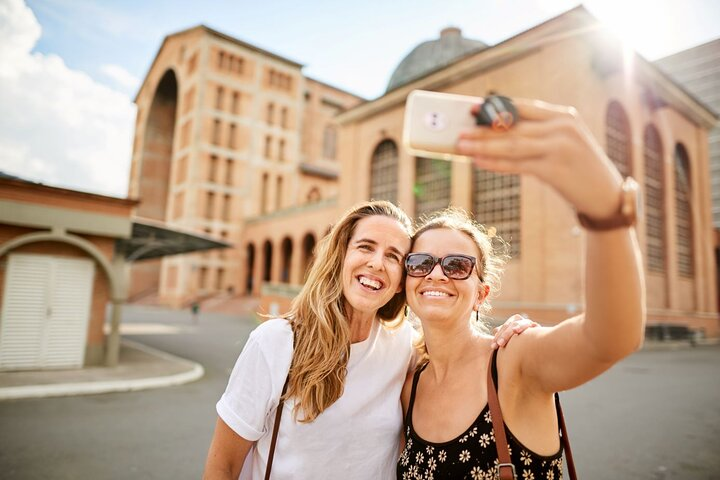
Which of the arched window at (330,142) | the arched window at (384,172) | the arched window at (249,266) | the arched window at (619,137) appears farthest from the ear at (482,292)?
the arched window at (330,142)

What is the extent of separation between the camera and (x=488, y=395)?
1775 millimetres

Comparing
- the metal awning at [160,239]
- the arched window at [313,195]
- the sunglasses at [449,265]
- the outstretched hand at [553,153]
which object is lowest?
the sunglasses at [449,265]

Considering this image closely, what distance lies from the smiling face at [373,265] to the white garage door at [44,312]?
1015 centimetres

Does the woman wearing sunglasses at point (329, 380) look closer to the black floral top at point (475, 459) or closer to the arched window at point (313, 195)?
the black floral top at point (475, 459)

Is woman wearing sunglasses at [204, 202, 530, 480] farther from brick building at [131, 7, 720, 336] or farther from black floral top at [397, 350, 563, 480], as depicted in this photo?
brick building at [131, 7, 720, 336]

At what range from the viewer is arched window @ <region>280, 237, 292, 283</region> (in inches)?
1631

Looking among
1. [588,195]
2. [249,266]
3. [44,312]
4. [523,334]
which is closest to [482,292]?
[523,334]

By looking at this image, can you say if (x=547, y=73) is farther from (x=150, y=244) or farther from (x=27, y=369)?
(x=27, y=369)

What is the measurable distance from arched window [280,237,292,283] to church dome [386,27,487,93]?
1643 cm

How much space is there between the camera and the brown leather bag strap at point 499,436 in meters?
1.62

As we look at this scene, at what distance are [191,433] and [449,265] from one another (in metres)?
5.39

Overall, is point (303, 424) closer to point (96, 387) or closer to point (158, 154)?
point (96, 387)

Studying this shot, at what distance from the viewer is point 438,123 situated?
3.31 ft

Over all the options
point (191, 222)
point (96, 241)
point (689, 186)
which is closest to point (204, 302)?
point (191, 222)
